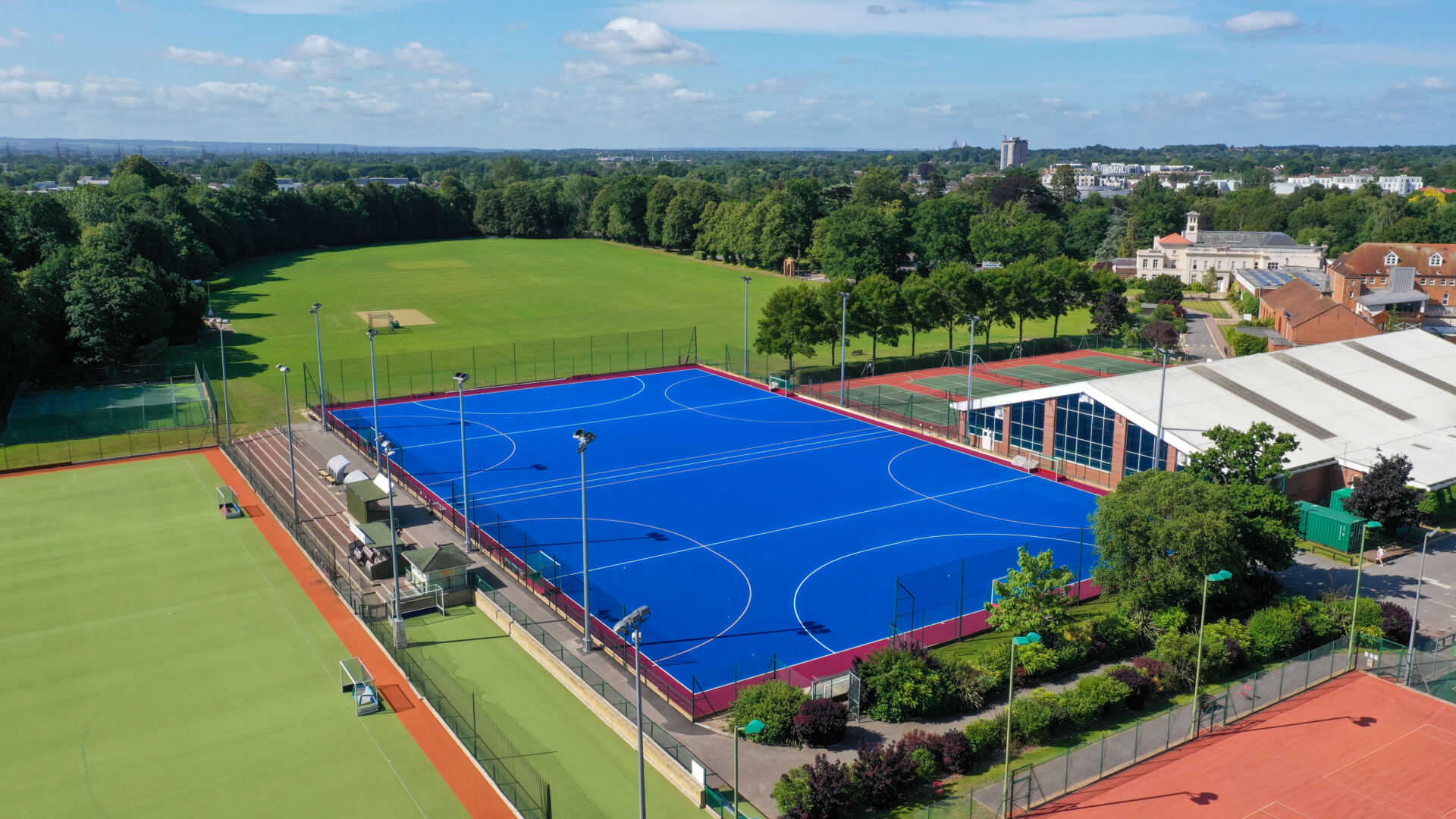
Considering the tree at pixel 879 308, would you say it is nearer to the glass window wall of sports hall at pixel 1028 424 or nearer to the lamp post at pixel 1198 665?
the glass window wall of sports hall at pixel 1028 424

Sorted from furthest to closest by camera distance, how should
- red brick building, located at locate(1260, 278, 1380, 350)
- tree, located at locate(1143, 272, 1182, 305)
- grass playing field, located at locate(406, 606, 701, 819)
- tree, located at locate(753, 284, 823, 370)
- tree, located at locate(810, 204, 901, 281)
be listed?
1. tree, located at locate(810, 204, 901, 281)
2. tree, located at locate(1143, 272, 1182, 305)
3. red brick building, located at locate(1260, 278, 1380, 350)
4. tree, located at locate(753, 284, 823, 370)
5. grass playing field, located at locate(406, 606, 701, 819)

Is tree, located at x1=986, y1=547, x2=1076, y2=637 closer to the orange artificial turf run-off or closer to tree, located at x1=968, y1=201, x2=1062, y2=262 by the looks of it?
the orange artificial turf run-off

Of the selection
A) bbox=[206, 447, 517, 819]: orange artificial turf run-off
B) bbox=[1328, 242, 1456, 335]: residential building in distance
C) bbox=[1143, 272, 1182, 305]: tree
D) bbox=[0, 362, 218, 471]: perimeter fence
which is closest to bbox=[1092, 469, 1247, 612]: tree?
bbox=[206, 447, 517, 819]: orange artificial turf run-off

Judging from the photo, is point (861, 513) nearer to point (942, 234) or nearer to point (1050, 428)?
point (1050, 428)

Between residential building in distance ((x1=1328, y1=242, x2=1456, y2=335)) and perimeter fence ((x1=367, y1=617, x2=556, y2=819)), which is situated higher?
residential building in distance ((x1=1328, y1=242, x2=1456, y2=335))

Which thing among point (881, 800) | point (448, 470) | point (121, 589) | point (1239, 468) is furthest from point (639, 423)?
point (881, 800)

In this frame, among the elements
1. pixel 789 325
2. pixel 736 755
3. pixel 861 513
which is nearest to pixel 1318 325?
pixel 789 325
